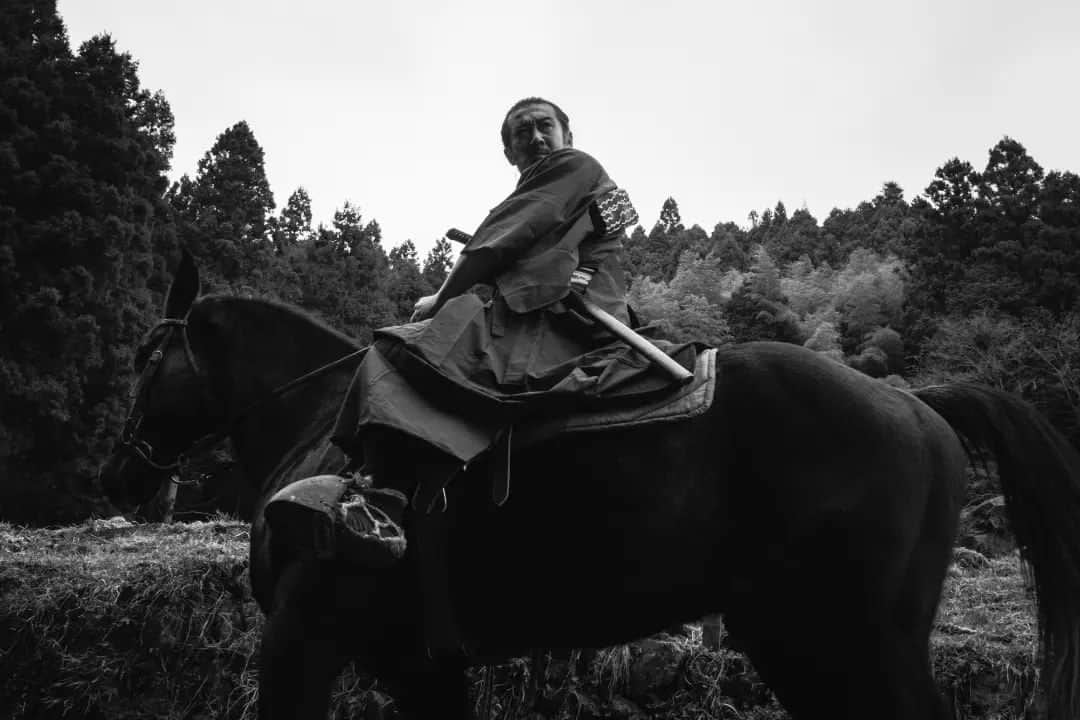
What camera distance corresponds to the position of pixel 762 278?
50906 mm

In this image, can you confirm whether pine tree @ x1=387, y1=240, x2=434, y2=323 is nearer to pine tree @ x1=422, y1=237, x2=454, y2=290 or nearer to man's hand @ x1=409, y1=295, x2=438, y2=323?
pine tree @ x1=422, y1=237, x2=454, y2=290

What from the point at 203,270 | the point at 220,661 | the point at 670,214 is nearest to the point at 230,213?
the point at 203,270

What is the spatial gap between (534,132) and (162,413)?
7.20ft

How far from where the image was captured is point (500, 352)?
3131 mm

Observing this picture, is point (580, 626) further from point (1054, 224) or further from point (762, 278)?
A: point (762, 278)

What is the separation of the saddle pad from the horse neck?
1.20 meters

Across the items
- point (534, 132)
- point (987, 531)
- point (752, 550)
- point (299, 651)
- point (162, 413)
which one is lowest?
point (987, 531)

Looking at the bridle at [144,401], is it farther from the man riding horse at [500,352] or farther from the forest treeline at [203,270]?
the forest treeline at [203,270]

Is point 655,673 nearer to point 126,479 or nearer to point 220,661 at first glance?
point 220,661

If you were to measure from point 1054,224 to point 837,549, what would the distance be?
36.3 m

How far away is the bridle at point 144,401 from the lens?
12.8 ft

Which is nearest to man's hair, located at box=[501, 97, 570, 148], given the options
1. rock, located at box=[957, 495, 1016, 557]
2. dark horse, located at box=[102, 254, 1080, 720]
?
dark horse, located at box=[102, 254, 1080, 720]

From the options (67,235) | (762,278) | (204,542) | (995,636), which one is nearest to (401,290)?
(762,278)

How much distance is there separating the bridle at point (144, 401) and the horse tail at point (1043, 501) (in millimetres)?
2703
